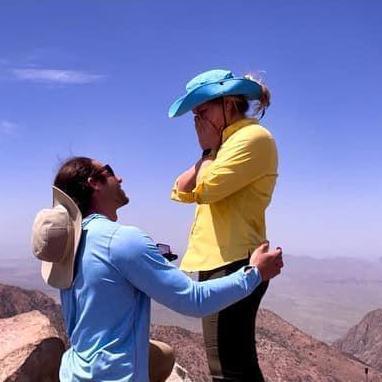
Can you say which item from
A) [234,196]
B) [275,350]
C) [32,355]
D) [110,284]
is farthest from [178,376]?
[275,350]

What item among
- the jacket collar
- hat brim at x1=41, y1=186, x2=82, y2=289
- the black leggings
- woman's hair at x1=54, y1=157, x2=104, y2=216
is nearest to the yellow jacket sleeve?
the jacket collar

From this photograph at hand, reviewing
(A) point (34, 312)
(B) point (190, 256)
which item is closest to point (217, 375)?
(B) point (190, 256)

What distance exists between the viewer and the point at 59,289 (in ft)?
11.1

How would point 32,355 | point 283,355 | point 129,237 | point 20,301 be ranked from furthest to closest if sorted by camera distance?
point 20,301 < point 283,355 < point 32,355 < point 129,237

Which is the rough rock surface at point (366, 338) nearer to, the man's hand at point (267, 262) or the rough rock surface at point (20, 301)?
the rough rock surface at point (20, 301)

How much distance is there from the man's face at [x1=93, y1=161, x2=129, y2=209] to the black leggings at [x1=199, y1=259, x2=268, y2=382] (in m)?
0.75

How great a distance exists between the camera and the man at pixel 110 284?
10.3 feet

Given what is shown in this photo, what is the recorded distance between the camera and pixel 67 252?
3268 millimetres

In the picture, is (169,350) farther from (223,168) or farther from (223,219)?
(223,168)

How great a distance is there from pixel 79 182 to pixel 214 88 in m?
1.10

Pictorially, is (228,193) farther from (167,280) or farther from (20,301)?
(20,301)

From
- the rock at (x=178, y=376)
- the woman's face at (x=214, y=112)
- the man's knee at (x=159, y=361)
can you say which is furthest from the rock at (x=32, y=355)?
the woman's face at (x=214, y=112)

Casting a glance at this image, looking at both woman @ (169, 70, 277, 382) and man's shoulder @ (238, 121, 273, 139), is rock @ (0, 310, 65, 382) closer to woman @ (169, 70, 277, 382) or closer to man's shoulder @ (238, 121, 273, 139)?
woman @ (169, 70, 277, 382)

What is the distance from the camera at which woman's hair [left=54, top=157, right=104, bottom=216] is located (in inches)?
132
